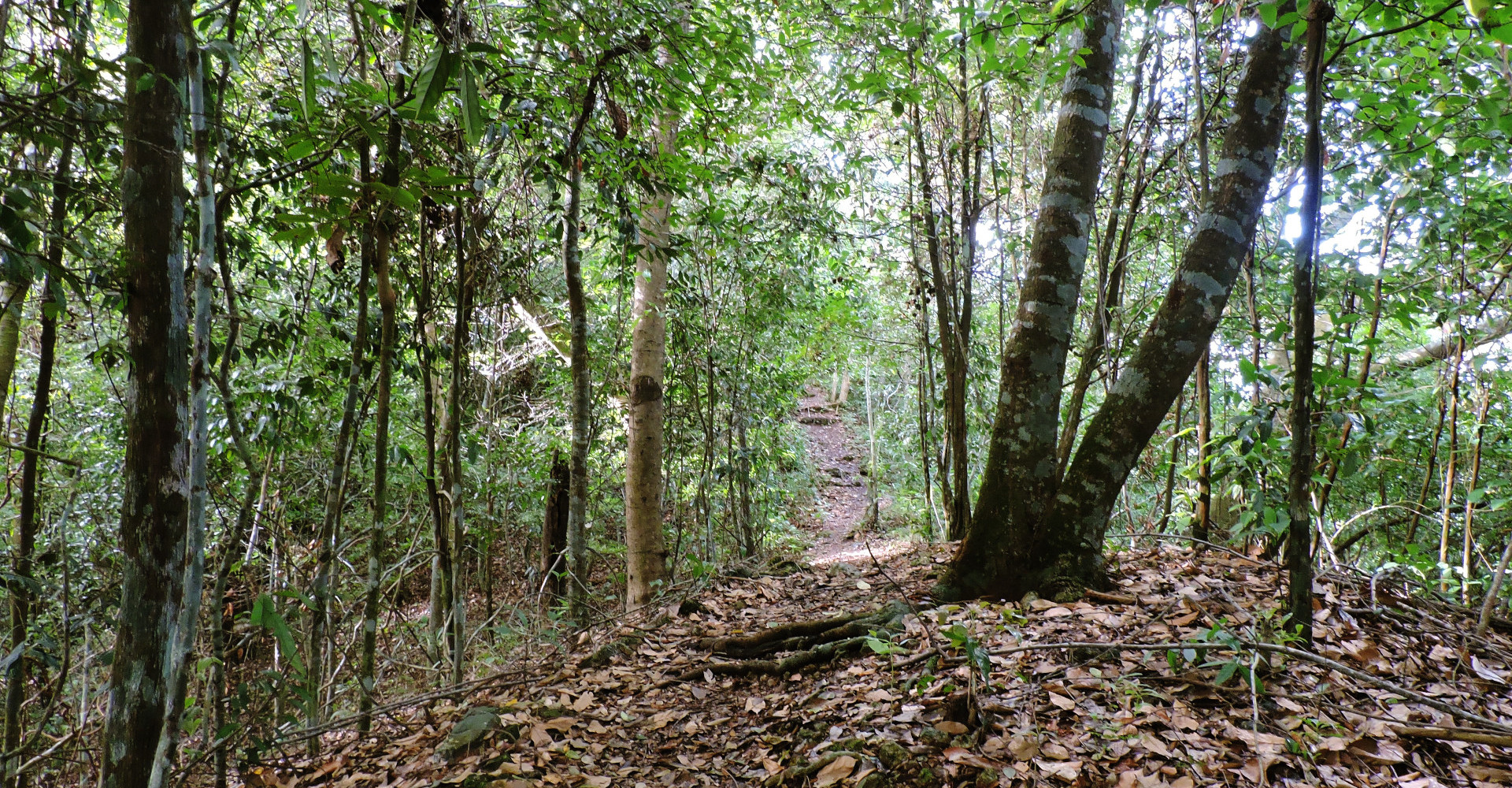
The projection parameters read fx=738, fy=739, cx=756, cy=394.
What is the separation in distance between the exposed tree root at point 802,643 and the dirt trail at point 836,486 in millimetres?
6711

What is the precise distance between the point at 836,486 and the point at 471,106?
2044cm

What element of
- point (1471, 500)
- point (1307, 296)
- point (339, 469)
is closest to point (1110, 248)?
point (1471, 500)

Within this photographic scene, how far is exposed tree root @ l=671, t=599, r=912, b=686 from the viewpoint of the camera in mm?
3697

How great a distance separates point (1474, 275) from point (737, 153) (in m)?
6.25

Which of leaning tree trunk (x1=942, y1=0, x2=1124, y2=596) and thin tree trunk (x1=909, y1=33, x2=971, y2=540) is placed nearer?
Answer: leaning tree trunk (x1=942, y1=0, x2=1124, y2=596)

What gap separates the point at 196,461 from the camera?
1.99m

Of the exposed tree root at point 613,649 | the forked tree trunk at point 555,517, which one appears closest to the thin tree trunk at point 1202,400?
the exposed tree root at point 613,649

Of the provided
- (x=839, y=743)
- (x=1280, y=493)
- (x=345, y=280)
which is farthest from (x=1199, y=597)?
(x=345, y=280)

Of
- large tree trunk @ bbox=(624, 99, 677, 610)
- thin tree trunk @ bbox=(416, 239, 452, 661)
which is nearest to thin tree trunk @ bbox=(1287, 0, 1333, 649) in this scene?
thin tree trunk @ bbox=(416, 239, 452, 661)

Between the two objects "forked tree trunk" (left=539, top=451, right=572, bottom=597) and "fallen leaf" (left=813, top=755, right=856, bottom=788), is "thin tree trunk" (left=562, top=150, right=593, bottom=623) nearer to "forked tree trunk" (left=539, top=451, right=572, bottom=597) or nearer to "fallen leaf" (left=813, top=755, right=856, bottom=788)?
"fallen leaf" (left=813, top=755, right=856, bottom=788)

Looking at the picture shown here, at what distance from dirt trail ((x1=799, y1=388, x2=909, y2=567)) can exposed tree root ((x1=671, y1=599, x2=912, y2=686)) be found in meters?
6.71

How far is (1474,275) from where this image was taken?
436 cm

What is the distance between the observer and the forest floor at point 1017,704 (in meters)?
2.30

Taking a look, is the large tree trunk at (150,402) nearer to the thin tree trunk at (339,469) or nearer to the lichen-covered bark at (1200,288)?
the thin tree trunk at (339,469)
